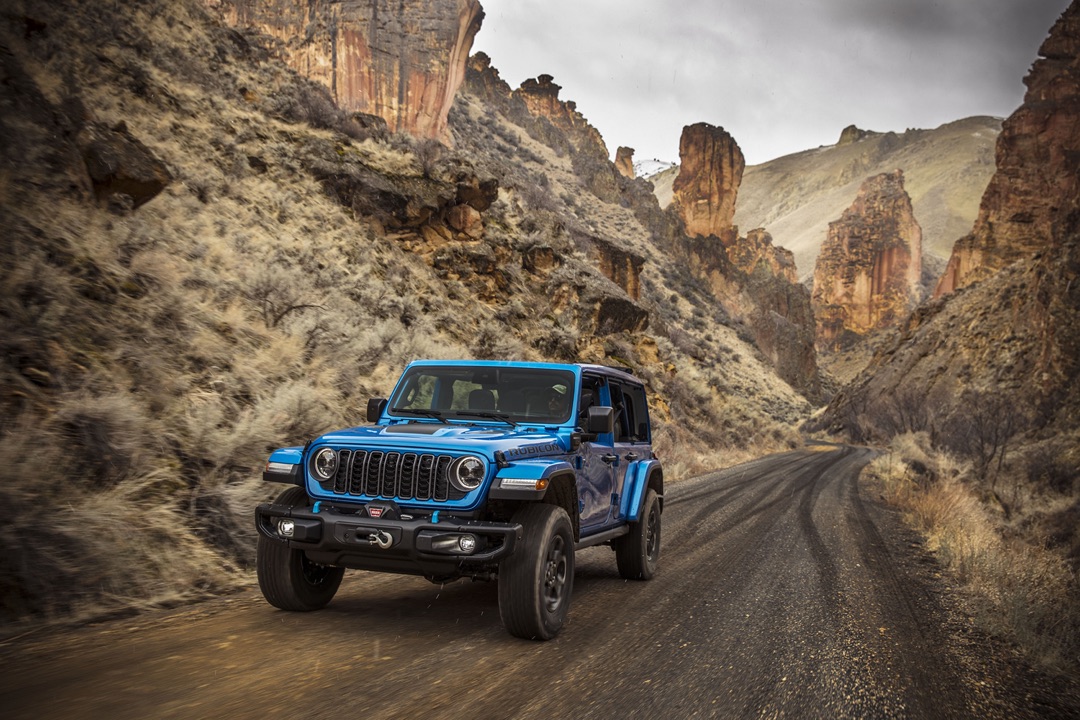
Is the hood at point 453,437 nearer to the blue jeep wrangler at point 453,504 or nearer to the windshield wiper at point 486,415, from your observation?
the blue jeep wrangler at point 453,504

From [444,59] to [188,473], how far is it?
87.7 feet

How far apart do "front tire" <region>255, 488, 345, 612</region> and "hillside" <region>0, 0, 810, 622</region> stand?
0.82m

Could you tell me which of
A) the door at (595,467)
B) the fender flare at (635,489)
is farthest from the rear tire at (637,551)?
the door at (595,467)

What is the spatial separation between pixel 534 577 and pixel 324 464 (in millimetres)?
1663

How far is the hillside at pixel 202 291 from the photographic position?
525cm

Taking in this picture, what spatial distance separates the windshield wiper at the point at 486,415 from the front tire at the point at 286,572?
1.48 metres

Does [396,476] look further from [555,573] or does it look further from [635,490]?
[635,490]

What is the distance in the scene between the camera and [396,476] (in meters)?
4.32

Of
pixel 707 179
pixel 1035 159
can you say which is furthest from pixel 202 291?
pixel 707 179

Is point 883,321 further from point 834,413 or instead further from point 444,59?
point 444,59

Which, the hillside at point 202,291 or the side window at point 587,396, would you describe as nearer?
the hillside at point 202,291

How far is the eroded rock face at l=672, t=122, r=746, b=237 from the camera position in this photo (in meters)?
80.5

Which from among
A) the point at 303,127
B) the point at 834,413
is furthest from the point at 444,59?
the point at 834,413

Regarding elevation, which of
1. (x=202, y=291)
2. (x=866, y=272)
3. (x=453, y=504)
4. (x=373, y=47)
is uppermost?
(x=866, y=272)
